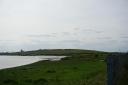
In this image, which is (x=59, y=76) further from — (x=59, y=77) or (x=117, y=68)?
(x=117, y=68)

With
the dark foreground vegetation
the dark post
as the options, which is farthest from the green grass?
the dark post

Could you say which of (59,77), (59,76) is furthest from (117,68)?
(59,76)

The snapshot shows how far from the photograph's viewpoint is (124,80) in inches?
163

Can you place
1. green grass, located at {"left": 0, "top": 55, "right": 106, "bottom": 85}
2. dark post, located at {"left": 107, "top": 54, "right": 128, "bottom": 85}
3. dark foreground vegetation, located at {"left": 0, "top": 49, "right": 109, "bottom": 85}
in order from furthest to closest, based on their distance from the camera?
dark foreground vegetation, located at {"left": 0, "top": 49, "right": 109, "bottom": 85} → green grass, located at {"left": 0, "top": 55, "right": 106, "bottom": 85} → dark post, located at {"left": 107, "top": 54, "right": 128, "bottom": 85}

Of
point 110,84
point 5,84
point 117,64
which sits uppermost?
point 117,64

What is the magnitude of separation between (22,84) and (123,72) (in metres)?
22.7

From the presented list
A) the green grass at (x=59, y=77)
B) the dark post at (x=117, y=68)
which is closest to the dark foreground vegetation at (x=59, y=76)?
the green grass at (x=59, y=77)

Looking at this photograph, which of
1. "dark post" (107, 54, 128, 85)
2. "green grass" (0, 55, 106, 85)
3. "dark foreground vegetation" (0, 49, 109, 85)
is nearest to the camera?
"dark post" (107, 54, 128, 85)

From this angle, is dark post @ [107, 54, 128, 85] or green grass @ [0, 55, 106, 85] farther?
green grass @ [0, 55, 106, 85]

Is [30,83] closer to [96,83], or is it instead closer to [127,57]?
[96,83]

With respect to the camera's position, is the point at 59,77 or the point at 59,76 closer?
the point at 59,77

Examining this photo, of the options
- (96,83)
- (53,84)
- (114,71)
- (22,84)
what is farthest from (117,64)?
(22,84)

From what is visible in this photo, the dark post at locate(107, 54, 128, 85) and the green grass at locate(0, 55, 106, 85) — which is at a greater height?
the dark post at locate(107, 54, 128, 85)

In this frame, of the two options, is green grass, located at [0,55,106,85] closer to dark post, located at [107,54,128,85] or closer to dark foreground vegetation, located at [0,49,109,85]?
dark foreground vegetation, located at [0,49,109,85]
